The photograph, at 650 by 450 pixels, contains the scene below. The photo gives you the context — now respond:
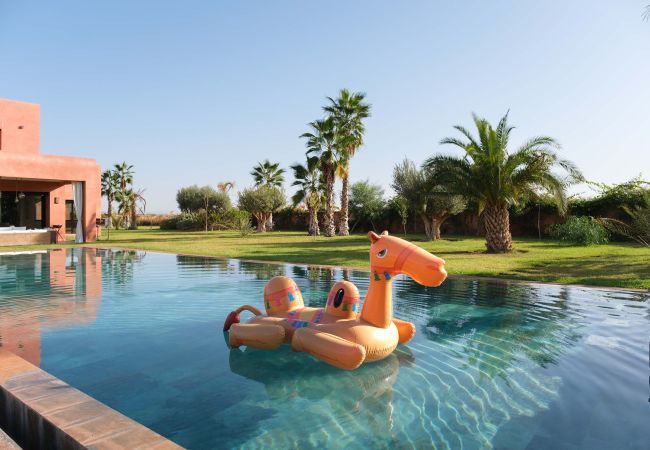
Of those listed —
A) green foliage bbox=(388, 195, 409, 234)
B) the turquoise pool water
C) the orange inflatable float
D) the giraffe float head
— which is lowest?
the turquoise pool water

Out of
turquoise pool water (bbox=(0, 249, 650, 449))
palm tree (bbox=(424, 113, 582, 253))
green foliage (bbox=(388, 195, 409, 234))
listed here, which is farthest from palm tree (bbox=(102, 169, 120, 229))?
turquoise pool water (bbox=(0, 249, 650, 449))

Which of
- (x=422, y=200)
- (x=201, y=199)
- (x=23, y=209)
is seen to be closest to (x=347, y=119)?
(x=422, y=200)

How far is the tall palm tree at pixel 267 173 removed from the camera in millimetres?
45625

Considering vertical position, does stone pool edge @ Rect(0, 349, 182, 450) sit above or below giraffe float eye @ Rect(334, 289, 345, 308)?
below

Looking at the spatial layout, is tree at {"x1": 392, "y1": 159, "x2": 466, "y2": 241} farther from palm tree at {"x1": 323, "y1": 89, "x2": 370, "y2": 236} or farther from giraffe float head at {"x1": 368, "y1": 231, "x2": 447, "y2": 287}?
giraffe float head at {"x1": 368, "y1": 231, "x2": 447, "y2": 287}

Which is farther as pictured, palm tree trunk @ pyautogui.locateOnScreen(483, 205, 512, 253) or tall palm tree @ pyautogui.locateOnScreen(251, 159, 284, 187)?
tall palm tree @ pyautogui.locateOnScreen(251, 159, 284, 187)

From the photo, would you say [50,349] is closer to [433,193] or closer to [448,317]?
[448,317]

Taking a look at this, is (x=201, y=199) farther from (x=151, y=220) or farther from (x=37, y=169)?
(x=37, y=169)

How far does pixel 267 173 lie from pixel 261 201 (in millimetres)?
7690

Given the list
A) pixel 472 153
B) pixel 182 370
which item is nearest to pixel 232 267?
pixel 182 370

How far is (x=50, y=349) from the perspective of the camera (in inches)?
204

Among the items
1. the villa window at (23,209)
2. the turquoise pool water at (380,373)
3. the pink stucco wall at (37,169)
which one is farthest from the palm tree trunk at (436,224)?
the villa window at (23,209)

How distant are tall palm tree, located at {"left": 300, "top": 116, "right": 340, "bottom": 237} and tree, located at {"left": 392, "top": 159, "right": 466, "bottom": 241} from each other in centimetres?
584

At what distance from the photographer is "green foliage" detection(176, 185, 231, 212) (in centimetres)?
4959
